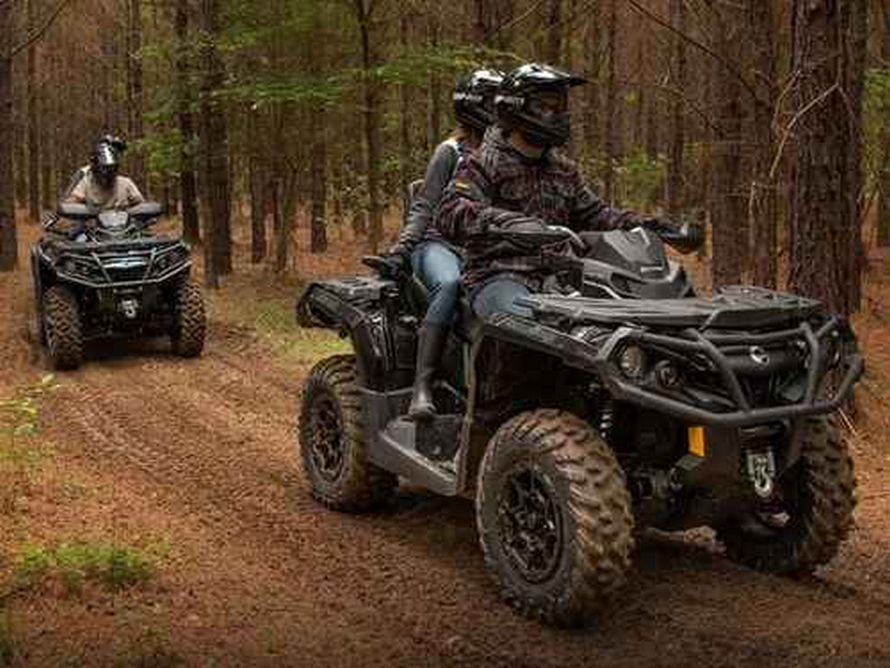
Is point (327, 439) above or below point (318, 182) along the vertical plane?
above

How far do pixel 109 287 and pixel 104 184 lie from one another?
1.92 metres

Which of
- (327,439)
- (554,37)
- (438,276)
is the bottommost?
(327,439)

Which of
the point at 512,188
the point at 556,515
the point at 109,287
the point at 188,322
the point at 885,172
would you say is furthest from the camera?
the point at 885,172

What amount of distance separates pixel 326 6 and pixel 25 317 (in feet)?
20.7

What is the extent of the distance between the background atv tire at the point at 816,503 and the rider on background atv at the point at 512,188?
1155mm

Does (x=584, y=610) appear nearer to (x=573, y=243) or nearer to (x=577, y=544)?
(x=577, y=544)

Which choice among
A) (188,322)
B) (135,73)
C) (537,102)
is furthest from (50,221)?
(135,73)

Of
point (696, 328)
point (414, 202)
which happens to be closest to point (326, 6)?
point (414, 202)

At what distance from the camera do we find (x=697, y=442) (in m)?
4.38

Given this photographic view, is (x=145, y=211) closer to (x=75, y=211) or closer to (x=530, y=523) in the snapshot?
(x=75, y=211)

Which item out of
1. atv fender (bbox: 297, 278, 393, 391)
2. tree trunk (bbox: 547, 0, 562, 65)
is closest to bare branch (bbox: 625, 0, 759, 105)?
atv fender (bbox: 297, 278, 393, 391)

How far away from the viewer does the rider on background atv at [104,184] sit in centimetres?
1246

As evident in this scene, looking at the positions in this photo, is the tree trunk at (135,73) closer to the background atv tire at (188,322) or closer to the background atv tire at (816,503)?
the background atv tire at (188,322)

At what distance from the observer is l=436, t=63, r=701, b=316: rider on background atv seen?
17.0 feet
